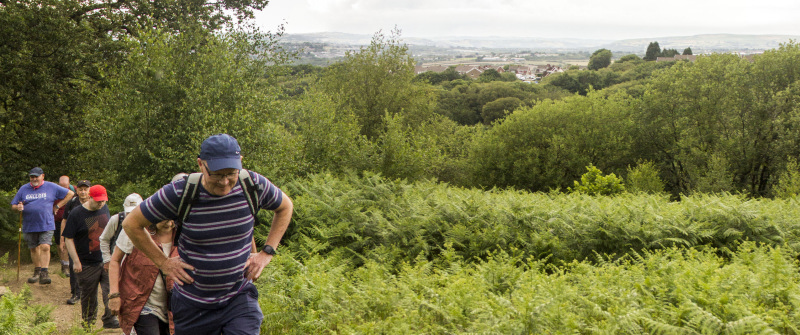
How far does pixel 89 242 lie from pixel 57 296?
12.3ft

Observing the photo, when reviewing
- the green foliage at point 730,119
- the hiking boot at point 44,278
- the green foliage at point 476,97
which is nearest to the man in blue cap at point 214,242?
the hiking boot at point 44,278

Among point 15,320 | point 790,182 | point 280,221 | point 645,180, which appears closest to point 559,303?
point 280,221

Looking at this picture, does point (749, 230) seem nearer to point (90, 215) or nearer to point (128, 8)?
point (90, 215)

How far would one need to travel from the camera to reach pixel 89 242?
7.64 metres

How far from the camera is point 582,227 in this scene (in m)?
10.9

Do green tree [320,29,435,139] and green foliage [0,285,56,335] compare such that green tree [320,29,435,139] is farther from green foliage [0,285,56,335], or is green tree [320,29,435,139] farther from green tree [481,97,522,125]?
green tree [481,97,522,125]

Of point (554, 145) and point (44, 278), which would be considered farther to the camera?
point (554, 145)

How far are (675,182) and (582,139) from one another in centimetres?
732

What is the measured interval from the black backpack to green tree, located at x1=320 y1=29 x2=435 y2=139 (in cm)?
3447

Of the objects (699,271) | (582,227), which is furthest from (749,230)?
(699,271)

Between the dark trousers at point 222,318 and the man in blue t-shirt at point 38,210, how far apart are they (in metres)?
8.05

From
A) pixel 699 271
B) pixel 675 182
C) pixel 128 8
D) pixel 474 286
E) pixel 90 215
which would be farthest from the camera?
pixel 675 182

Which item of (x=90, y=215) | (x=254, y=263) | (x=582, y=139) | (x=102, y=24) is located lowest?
(x=582, y=139)

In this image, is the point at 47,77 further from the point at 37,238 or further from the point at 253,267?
the point at 253,267
